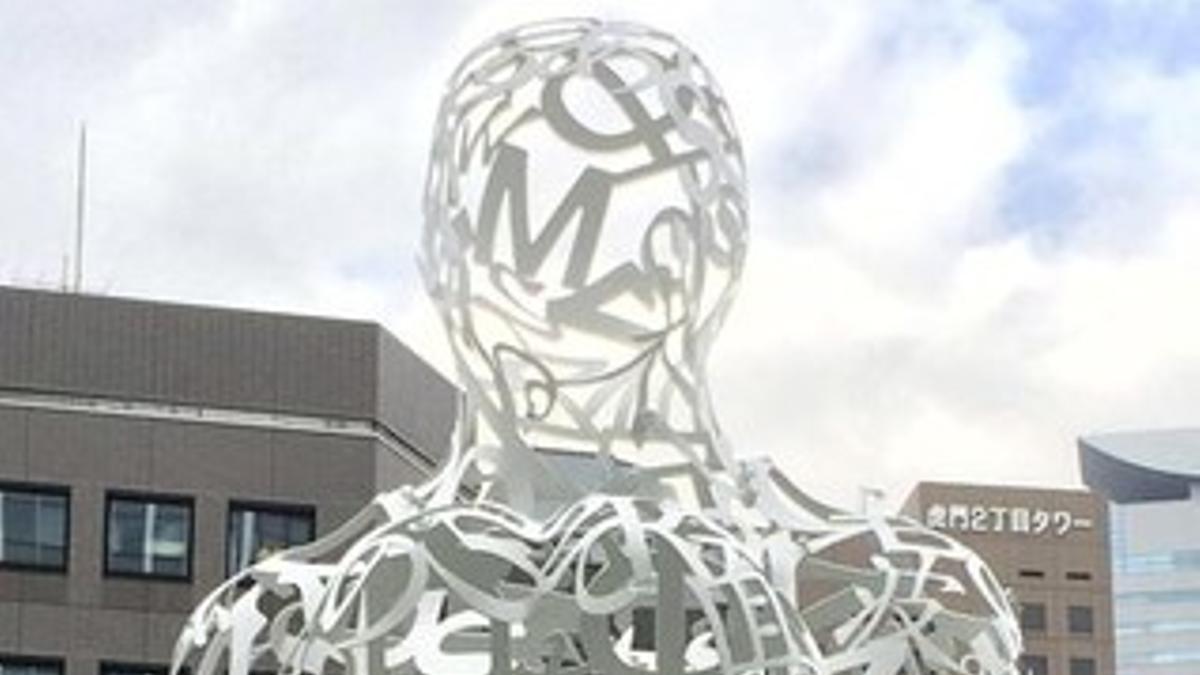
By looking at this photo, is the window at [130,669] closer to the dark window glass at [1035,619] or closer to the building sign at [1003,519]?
the dark window glass at [1035,619]

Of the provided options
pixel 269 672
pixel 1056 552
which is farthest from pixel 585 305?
pixel 1056 552

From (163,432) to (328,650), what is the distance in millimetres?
21529

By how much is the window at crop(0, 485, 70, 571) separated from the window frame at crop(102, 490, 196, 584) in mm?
468

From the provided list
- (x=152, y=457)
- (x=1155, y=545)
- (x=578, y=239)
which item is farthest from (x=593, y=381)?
(x=1155, y=545)

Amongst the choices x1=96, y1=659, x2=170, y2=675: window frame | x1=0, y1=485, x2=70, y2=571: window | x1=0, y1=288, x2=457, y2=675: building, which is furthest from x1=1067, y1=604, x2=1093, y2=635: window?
x1=0, y1=485, x2=70, y2=571: window

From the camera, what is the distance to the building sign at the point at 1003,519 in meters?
110

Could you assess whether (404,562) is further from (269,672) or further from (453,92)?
(269,672)

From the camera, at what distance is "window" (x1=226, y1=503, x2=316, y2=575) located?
36844 millimetres

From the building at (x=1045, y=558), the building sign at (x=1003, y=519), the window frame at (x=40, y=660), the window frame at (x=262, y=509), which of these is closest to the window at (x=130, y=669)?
the window frame at (x=40, y=660)

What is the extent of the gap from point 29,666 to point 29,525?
61.7 inches

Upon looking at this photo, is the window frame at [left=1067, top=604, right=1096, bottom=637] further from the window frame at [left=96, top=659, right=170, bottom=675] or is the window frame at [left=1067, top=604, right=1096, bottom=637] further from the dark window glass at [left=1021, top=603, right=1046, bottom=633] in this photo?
the window frame at [left=96, top=659, right=170, bottom=675]

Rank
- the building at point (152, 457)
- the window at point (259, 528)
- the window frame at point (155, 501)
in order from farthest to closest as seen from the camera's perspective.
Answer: the window at point (259, 528)
the window frame at point (155, 501)
the building at point (152, 457)

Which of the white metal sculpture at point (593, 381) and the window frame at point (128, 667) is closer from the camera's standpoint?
the white metal sculpture at point (593, 381)

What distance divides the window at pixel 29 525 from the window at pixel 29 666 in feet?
3.38
